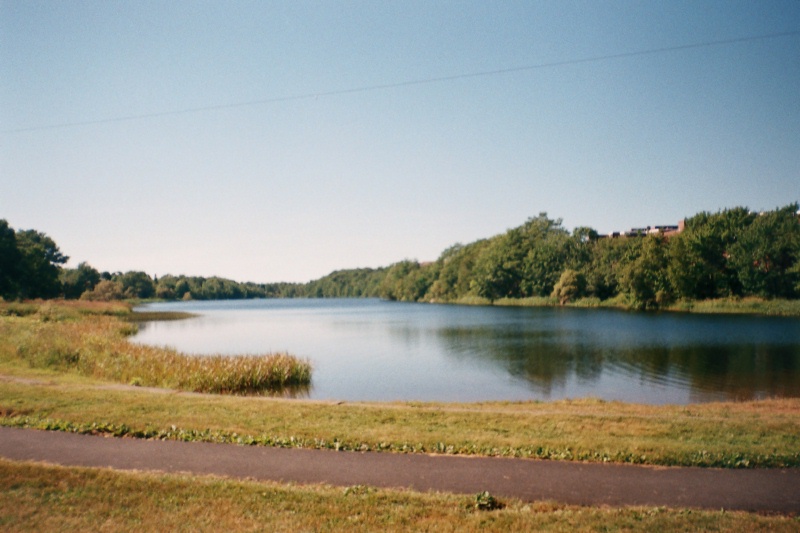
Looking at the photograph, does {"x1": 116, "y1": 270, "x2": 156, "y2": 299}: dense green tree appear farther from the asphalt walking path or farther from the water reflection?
the asphalt walking path

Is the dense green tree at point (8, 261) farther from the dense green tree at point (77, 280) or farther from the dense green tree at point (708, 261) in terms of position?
the dense green tree at point (708, 261)

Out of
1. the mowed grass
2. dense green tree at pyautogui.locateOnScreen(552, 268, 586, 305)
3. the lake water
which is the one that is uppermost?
dense green tree at pyautogui.locateOnScreen(552, 268, 586, 305)

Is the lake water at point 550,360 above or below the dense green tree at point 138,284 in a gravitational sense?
below

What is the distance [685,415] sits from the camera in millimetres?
13859

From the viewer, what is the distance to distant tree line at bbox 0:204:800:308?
72.1 m

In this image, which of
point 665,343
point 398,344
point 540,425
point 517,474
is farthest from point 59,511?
point 665,343

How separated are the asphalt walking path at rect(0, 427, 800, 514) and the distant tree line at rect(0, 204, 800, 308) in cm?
7075

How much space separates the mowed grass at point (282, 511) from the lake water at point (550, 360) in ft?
45.2

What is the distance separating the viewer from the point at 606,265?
3861 inches

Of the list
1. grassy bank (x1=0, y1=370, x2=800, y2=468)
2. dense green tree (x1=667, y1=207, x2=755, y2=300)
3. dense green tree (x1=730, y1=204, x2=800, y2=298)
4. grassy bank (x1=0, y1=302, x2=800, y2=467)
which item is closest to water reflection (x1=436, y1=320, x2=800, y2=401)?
grassy bank (x1=0, y1=302, x2=800, y2=467)

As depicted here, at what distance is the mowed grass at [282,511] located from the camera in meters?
6.32

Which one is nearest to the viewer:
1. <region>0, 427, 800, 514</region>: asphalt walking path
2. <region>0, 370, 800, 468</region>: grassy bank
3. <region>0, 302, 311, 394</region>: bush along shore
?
<region>0, 427, 800, 514</region>: asphalt walking path

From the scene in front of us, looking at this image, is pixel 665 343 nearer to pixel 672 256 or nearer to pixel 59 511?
pixel 59 511

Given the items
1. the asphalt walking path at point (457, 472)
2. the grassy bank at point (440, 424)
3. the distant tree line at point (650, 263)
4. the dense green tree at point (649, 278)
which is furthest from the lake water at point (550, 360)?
the dense green tree at point (649, 278)
